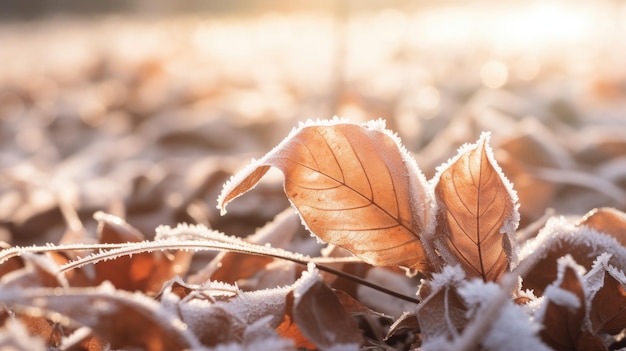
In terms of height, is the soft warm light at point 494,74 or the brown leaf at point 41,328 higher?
the soft warm light at point 494,74

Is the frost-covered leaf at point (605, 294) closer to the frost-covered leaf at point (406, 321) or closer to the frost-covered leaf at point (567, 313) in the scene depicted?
the frost-covered leaf at point (567, 313)

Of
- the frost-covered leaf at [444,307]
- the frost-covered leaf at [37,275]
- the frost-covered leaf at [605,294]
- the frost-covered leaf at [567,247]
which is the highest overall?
the frost-covered leaf at [567,247]

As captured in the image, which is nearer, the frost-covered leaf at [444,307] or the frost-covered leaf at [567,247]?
the frost-covered leaf at [444,307]

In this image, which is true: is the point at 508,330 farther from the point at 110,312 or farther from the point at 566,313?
the point at 110,312

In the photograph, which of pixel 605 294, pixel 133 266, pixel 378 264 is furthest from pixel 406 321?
pixel 133 266

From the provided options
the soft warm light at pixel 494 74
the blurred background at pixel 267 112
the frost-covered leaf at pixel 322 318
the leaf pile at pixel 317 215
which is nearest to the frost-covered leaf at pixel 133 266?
the leaf pile at pixel 317 215

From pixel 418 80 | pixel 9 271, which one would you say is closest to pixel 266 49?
pixel 418 80
